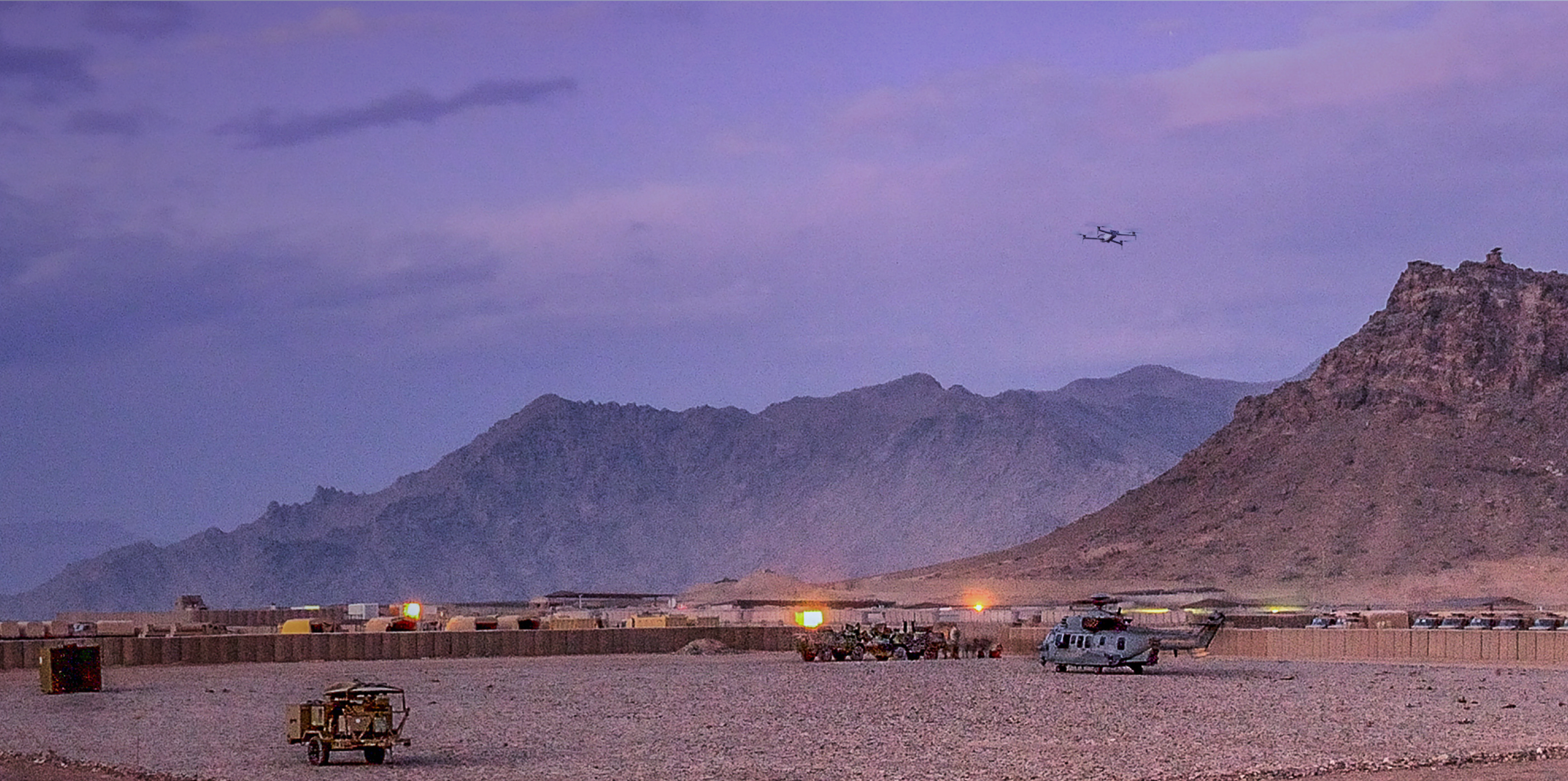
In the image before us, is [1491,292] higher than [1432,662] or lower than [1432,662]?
higher

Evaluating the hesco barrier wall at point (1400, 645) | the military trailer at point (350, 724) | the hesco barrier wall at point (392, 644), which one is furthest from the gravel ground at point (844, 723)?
the hesco barrier wall at point (392, 644)

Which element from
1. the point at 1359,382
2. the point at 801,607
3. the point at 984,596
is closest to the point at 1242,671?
the point at 801,607

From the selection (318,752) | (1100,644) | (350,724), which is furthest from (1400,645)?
(318,752)

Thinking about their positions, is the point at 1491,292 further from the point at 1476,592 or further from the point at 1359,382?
the point at 1476,592

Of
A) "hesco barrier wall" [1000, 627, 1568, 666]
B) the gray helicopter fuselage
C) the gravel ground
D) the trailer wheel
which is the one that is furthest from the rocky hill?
the trailer wheel

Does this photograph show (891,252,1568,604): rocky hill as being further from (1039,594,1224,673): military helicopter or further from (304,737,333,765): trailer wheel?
(304,737,333,765): trailer wheel

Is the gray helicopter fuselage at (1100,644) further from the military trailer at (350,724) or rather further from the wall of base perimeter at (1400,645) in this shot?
the military trailer at (350,724)
